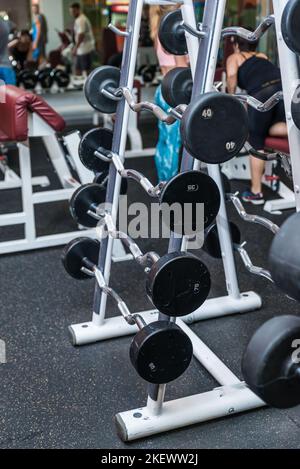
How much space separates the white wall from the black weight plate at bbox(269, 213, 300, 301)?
224 inches

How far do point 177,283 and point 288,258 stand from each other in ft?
2.04

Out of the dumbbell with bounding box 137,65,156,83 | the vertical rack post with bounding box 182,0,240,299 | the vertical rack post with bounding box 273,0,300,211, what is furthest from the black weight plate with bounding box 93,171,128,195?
the dumbbell with bounding box 137,65,156,83

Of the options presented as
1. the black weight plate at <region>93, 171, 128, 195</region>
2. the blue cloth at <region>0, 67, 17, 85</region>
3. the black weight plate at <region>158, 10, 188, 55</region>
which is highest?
the black weight plate at <region>158, 10, 188, 55</region>

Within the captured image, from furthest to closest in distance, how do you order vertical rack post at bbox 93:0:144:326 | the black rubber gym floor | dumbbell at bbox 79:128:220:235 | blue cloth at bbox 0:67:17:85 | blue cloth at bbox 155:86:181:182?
blue cloth at bbox 0:67:17:85
blue cloth at bbox 155:86:181:182
vertical rack post at bbox 93:0:144:326
the black rubber gym floor
dumbbell at bbox 79:128:220:235

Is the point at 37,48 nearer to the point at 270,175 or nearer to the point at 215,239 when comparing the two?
the point at 270,175

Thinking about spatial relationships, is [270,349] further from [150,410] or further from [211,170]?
[211,170]

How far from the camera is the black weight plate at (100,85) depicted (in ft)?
7.12

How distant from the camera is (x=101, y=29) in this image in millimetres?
6441

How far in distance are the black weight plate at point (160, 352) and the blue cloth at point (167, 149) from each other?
206 centimetres

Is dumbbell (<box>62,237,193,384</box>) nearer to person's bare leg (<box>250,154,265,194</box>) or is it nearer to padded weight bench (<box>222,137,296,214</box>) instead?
padded weight bench (<box>222,137,296,214</box>)

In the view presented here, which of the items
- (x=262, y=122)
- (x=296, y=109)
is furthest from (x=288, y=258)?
(x=262, y=122)

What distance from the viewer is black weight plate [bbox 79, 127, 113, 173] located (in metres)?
2.23

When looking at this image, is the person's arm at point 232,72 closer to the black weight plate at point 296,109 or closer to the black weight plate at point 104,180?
the black weight plate at point 104,180

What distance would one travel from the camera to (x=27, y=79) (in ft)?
19.7
